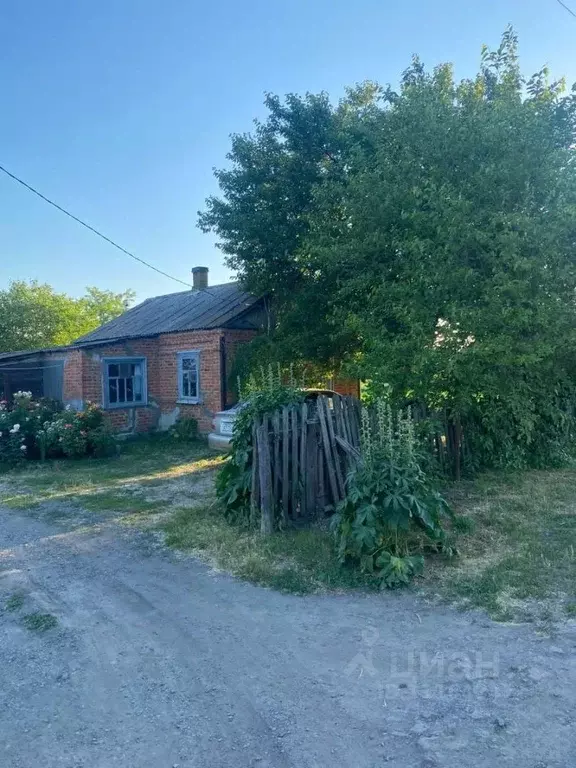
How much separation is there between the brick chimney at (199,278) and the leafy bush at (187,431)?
6354mm

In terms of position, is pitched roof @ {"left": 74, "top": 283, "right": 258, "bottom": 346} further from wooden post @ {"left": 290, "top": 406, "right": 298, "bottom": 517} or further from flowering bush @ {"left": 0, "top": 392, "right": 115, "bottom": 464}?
wooden post @ {"left": 290, "top": 406, "right": 298, "bottom": 517}

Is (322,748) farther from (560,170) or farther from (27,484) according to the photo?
(27,484)

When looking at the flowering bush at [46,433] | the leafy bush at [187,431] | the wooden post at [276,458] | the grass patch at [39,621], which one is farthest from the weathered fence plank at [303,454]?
the leafy bush at [187,431]

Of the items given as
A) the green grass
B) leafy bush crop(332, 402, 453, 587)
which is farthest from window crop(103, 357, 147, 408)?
leafy bush crop(332, 402, 453, 587)

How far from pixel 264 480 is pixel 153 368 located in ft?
36.5

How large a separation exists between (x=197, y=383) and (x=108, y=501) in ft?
24.5

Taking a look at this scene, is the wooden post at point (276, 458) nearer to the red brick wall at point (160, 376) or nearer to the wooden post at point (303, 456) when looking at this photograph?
the wooden post at point (303, 456)

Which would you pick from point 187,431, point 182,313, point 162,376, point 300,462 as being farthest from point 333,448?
point 182,313

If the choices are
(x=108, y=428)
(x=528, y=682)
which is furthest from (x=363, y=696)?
(x=108, y=428)

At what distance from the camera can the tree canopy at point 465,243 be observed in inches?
278

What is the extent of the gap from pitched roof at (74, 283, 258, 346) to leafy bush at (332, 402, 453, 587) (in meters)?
10.1

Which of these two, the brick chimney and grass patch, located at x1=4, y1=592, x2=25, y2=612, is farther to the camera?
the brick chimney

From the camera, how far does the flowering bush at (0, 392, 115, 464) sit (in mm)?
12148

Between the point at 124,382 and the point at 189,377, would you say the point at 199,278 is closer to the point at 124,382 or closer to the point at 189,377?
the point at 189,377
